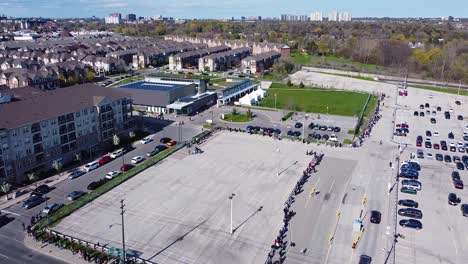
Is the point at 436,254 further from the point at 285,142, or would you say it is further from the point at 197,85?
the point at 197,85

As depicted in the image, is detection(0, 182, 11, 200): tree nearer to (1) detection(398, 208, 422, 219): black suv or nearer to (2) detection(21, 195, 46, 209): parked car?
(2) detection(21, 195, 46, 209): parked car

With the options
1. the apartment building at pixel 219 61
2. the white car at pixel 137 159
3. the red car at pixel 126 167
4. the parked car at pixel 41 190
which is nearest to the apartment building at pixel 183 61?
the apartment building at pixel 219 61

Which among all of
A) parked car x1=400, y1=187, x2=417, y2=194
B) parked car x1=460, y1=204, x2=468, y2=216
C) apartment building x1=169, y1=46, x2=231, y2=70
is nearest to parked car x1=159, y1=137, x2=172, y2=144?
parked car x1=400, y1=187, x2=417, y2=194

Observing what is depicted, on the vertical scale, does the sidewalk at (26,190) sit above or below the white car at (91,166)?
below

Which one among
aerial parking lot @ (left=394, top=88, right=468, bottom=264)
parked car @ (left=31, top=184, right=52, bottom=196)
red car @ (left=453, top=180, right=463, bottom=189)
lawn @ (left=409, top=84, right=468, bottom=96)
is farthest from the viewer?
lawn @ (left=409, top=84, right=468, bottom=96)

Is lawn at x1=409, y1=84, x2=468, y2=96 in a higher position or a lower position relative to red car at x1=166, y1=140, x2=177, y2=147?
higher

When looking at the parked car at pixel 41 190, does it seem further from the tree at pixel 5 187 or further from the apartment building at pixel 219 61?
the apartment building at pixel 219 61

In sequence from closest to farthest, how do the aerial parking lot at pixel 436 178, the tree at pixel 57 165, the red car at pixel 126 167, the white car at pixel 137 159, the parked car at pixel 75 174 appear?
the aerial parking lot at pixel 436 178 → the parked car at pixel 75 174 → the tree at pixel 57 165 → the red car at pixel 126 167 → the white car at pixel 137 159
